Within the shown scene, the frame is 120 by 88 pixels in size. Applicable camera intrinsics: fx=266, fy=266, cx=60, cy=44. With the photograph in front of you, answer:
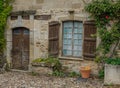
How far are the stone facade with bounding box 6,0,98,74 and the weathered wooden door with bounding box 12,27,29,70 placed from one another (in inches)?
9.7

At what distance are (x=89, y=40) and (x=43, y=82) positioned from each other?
2696 millimetres

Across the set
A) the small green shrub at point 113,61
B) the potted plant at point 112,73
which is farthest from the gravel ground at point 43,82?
the small green shrub at point 113,61

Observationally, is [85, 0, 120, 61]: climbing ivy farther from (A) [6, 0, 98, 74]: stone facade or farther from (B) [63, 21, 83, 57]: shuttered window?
(B) [63, 21, 83, 57]: shuttered window

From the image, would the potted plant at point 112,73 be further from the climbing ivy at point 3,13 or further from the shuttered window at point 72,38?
the climbing ivy at point 3,13

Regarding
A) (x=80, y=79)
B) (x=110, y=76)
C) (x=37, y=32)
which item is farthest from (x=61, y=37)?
(x=110, y=76)

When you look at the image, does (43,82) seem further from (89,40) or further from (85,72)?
(89,40)

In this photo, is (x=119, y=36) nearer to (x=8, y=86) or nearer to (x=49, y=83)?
(x=49, y=83)

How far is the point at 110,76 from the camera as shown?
→ 1027cm

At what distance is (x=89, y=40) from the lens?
37.7 ft

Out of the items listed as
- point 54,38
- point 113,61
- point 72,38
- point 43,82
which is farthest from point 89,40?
point 43,82

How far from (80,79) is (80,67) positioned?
807 mm

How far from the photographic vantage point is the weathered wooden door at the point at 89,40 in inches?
449

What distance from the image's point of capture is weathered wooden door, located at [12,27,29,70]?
42.8 ft

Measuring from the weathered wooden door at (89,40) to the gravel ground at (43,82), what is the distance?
1.12 m
